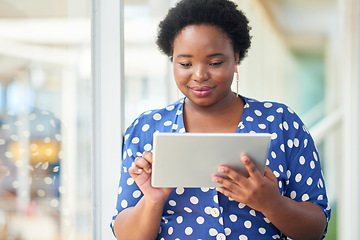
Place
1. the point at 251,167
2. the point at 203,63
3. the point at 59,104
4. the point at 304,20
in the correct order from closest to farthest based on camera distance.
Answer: the point at 251,167 → the point at 203,63 → the point at 59,104 → the point at 304,20

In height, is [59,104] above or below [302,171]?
above

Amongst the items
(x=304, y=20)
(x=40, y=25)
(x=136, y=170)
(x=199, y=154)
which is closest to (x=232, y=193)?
(x=199, y=154)

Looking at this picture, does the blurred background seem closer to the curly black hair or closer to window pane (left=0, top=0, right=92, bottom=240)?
window pane (left=0, top=0, right=92, bottom=240)

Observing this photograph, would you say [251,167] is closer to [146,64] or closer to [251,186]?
[251,186]

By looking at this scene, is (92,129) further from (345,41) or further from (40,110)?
(345,41)

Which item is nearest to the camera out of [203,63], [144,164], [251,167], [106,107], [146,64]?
[251,167]

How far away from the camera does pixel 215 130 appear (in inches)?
56.9

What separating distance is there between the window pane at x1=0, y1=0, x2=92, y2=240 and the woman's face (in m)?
0.40

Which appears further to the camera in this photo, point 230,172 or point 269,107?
point 269,107

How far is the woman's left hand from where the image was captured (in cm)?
113

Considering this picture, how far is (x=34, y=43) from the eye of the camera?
4.23 ft

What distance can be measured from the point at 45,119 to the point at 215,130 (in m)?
0.53

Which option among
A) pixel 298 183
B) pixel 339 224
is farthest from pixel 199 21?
pixel 339 224

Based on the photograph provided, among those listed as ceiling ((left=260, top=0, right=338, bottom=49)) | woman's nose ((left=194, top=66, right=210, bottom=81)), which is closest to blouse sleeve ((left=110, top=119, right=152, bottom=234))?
woman's nose ((left=194, top=66, right=210, bottom=81))
